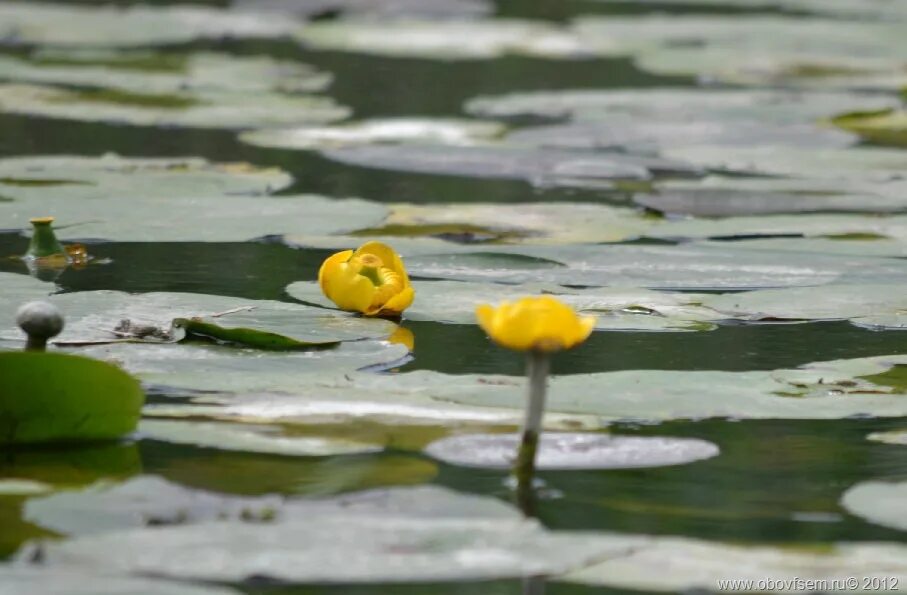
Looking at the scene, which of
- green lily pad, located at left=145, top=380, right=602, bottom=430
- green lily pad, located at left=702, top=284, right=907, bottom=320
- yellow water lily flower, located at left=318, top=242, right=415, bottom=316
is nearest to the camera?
→ green lily pad, located at left=145, top=380, right=602, bottom=430

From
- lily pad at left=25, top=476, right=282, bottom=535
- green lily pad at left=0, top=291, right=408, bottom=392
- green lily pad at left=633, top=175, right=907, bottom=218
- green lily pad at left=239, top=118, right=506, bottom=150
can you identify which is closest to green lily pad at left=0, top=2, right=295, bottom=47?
green lily pad at left=239, top=118, right=506, bottom=150

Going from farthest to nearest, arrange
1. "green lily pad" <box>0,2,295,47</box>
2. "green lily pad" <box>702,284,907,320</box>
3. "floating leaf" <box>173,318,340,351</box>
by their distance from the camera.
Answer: "green lily pad" <box>0,2,295,47</box>
"green lily pad" <box>702,284,907,320</box>
"floating leaf" <box>173,318,340,351</box>

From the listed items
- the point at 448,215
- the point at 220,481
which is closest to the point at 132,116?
the point at 448,215

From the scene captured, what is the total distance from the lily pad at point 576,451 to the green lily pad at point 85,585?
18.3 inches

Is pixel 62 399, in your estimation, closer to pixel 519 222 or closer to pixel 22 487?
pixel 22 487

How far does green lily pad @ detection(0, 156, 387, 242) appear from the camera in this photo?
10.1ft

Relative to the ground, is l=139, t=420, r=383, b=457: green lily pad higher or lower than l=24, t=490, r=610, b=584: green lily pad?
higher

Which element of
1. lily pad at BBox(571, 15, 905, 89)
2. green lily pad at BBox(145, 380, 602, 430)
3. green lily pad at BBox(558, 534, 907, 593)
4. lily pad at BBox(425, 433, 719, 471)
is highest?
lily pad at BBox(571, 15, 905, 89)

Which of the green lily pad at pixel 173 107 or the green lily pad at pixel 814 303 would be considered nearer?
the green lily pad at pixel 814 303

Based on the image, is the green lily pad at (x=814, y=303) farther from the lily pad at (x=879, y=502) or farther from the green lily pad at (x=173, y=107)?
the green lily pad at (x=173, y=107)

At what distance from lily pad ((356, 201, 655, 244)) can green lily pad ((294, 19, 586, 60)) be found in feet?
10.5

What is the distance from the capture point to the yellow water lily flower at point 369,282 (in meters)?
2.38

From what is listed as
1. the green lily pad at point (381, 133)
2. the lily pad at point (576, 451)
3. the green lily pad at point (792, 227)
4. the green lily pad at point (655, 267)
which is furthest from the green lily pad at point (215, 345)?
the green lily pad at point (381, 133)

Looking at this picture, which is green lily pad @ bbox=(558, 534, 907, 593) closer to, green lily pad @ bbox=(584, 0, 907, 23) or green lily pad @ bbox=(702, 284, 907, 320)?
green lily pad @ bbox=(702, 284, 907, 320)
